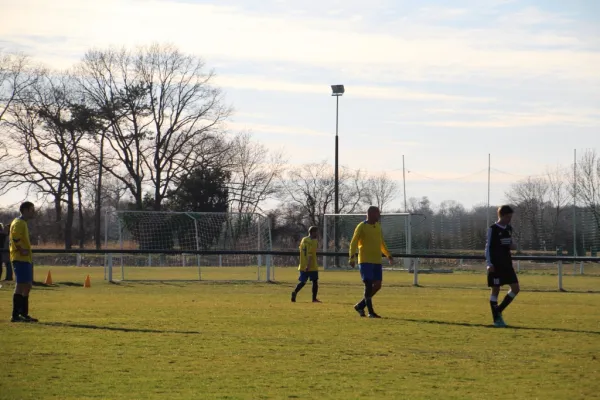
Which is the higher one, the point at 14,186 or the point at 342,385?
the point at 14,186

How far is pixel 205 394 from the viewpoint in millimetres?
9188

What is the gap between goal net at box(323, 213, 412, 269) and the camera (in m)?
48.9

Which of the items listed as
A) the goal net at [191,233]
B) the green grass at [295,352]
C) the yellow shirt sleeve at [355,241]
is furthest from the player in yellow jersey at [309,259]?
the goal net at [191,233]

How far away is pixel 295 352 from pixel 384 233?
38.2 metres

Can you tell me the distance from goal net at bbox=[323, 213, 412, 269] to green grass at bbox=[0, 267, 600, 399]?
1037 inches

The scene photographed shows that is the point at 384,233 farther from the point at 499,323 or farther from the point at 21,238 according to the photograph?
the point at 21,238

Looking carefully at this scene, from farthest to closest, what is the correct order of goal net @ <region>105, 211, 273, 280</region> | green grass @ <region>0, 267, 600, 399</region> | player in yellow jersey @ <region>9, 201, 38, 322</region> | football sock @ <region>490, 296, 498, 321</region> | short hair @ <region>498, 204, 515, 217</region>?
goal net @ <region>105, 211, 273, 280</region> → player in yellow jersey @ <region>9, 201, 38, 322</region> → football sock @ <region>490, 296, 498, 321</region> → short hair @ <region>498, 204, 515, 217</region> → green grass @ <region>0, 267, 600, 399</region>

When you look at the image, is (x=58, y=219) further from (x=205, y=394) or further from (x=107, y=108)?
(x=205, y=394)

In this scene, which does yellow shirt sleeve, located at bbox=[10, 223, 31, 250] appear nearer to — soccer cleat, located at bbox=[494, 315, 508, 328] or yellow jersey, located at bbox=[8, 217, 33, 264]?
yellow jersey, located at bbox=[8, 217, 33, 264]

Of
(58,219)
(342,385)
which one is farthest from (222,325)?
(58,219)

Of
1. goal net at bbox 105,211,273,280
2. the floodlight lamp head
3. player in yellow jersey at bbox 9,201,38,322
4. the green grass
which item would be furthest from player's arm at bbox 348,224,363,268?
the floodlight lamp head

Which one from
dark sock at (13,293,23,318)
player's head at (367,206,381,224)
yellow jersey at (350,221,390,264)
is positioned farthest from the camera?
yellow jersey at (350,221,390,264)

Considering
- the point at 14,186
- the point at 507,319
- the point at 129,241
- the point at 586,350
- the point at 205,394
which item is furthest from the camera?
the point at 14,186

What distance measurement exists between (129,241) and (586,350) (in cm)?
3357
